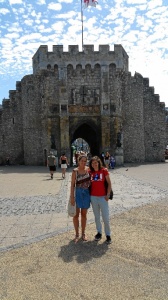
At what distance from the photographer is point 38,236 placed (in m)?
6.34

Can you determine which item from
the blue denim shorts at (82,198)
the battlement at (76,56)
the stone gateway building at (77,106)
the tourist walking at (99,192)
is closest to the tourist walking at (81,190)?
the blue denim shorts at (82,198)

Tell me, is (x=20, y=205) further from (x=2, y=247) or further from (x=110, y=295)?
(x=110, y=295)

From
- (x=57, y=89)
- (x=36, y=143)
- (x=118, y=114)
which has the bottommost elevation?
(x=36, y=143)

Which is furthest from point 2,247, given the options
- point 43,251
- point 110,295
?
point 110,295

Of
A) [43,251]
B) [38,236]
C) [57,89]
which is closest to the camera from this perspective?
[43,251]

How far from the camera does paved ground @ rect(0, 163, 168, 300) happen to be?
402cm

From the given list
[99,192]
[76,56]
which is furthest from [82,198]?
[76,56]

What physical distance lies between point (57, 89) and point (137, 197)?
19.2m

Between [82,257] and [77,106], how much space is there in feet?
77.8

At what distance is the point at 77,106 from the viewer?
28.2m

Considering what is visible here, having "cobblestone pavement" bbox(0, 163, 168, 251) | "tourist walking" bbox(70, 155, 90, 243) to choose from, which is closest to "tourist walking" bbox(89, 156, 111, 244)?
"tourist walking" bbox(70, 155, 90, 243)

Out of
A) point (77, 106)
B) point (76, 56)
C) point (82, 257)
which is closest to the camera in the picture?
point (82, 257)

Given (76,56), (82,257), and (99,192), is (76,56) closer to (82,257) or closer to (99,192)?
(99,192)

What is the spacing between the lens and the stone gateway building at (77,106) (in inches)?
1101
